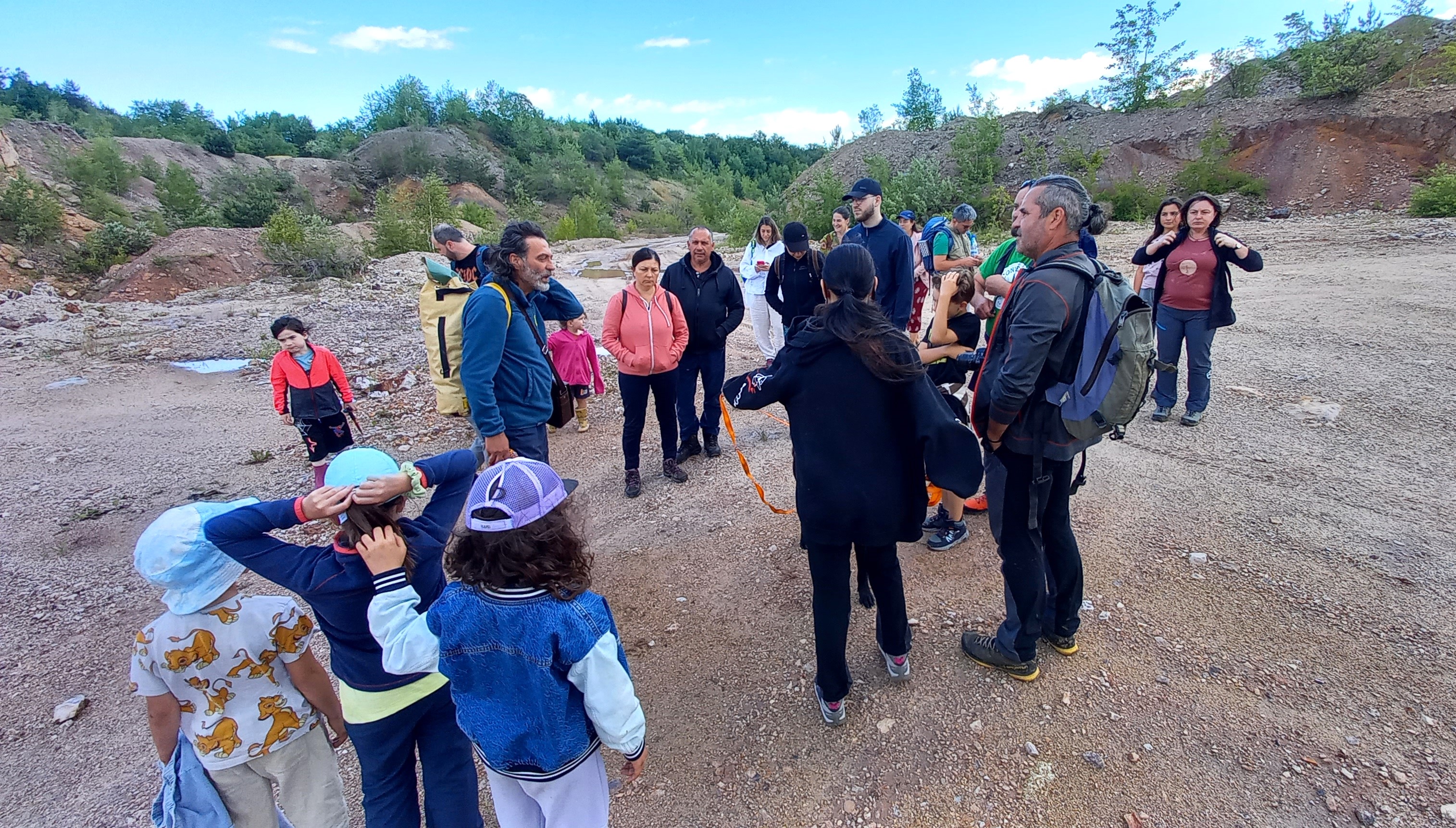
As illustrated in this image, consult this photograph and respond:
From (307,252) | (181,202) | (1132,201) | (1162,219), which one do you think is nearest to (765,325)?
(1162,219)

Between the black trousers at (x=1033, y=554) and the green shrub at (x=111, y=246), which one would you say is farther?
the green shrub at (x=111, y=246)

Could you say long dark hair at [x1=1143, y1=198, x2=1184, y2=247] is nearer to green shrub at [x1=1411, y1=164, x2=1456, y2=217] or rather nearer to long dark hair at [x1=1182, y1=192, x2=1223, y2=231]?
long dark hair at [x1=1182, y1=192, x2=1223, y2=231]

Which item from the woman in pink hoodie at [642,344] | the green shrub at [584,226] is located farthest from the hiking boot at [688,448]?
the green shrub at [584,226]

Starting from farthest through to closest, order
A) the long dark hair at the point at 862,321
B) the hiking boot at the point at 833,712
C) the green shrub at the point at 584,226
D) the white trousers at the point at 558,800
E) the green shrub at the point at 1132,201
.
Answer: the green shrub at the point at 584,226, the green shrub at the point at 1132,201, the hiking boot at the point at 833,712, the long dark hair at the point at 862,321, the white trousers at the point at 558,800

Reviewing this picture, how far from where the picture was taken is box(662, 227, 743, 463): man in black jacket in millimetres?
4855

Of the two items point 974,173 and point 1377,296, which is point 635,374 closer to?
point 1377,296

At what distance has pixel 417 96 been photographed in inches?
2334

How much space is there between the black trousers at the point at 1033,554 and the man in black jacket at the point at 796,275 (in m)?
2.73

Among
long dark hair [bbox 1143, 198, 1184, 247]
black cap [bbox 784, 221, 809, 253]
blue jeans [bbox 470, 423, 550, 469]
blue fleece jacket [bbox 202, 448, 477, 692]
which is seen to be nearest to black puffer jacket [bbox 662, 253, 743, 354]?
black cap [bbox 784, 221, 809, 253]

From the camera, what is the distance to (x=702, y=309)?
15.9 feet

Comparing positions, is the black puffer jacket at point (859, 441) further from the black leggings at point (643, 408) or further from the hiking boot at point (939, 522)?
the black leggings at point (643, 408)

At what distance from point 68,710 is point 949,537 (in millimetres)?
4520

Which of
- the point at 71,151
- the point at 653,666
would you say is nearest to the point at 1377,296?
the point at 653,666

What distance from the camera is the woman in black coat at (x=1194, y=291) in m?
4.75
